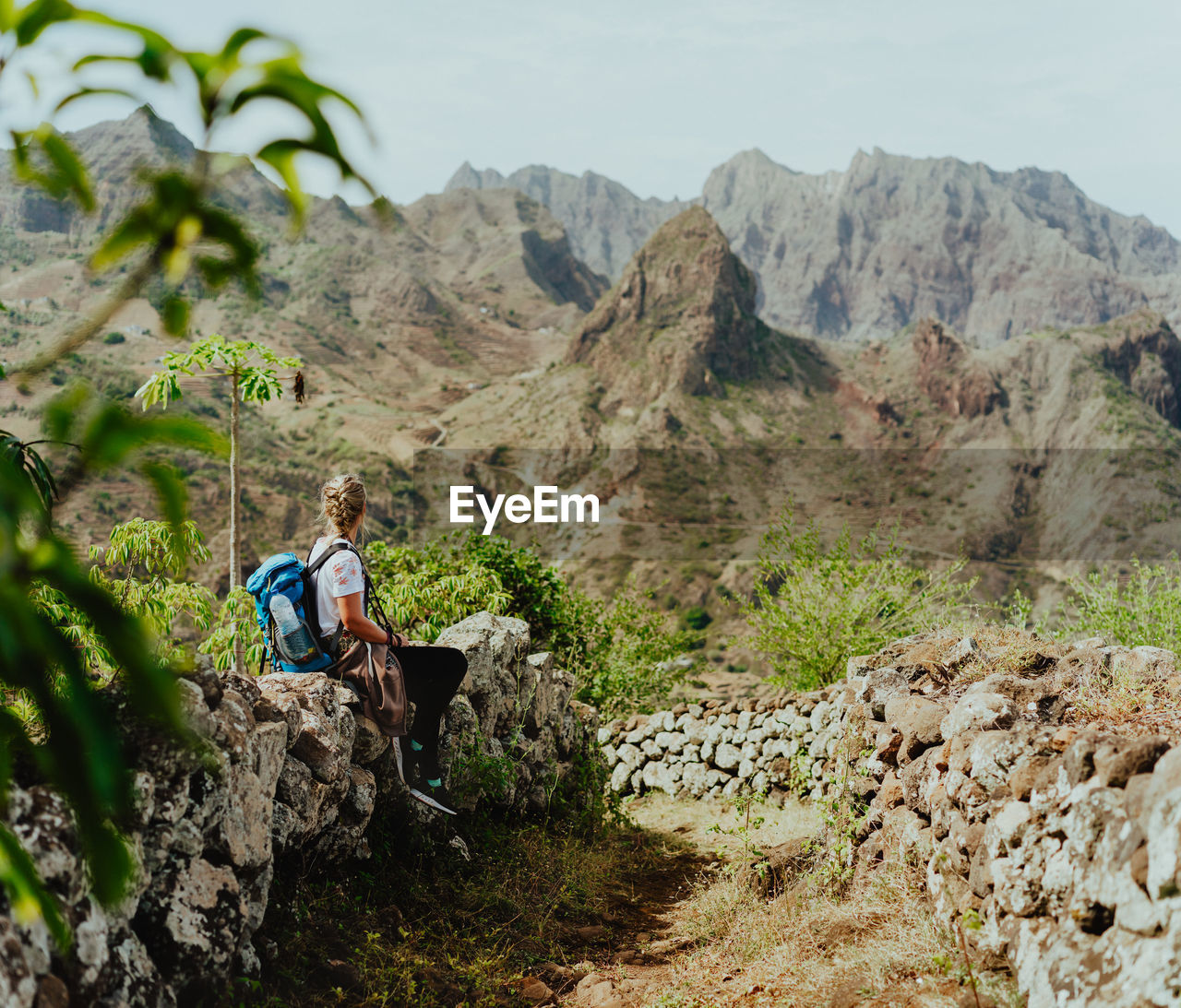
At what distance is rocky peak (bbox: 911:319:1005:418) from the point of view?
4008 inches

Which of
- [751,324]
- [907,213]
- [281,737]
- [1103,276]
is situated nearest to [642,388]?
[751,324]

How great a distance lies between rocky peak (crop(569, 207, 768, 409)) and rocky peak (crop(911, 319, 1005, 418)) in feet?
72.4

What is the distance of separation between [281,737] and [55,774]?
7.74ft

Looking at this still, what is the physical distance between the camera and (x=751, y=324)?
3959 inches

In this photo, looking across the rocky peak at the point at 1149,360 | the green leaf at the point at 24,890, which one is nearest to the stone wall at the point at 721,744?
the green leaf at the point at 24,890

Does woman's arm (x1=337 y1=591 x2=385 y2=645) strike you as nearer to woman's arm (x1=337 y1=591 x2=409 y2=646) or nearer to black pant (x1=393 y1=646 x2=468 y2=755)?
woman's arm (x1=337 y1=591 x2=409 y2=646)

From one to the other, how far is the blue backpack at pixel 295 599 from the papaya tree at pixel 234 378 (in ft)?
2.86

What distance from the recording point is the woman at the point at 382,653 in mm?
3889

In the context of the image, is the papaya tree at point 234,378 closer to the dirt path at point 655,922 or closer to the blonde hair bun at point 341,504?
the blonde hair bun at point 341,504

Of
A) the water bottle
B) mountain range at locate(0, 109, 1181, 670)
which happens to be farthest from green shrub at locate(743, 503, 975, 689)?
mountain range at locate(0, 109, 1181, 670)

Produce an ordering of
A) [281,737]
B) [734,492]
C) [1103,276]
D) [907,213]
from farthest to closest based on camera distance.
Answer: [907,213]
[1103,276]
[734,492]
[281,737]

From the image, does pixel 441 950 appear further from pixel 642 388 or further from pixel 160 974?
pixel 642 388

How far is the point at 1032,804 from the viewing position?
2971 millimetres

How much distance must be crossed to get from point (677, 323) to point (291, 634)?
325 ft
